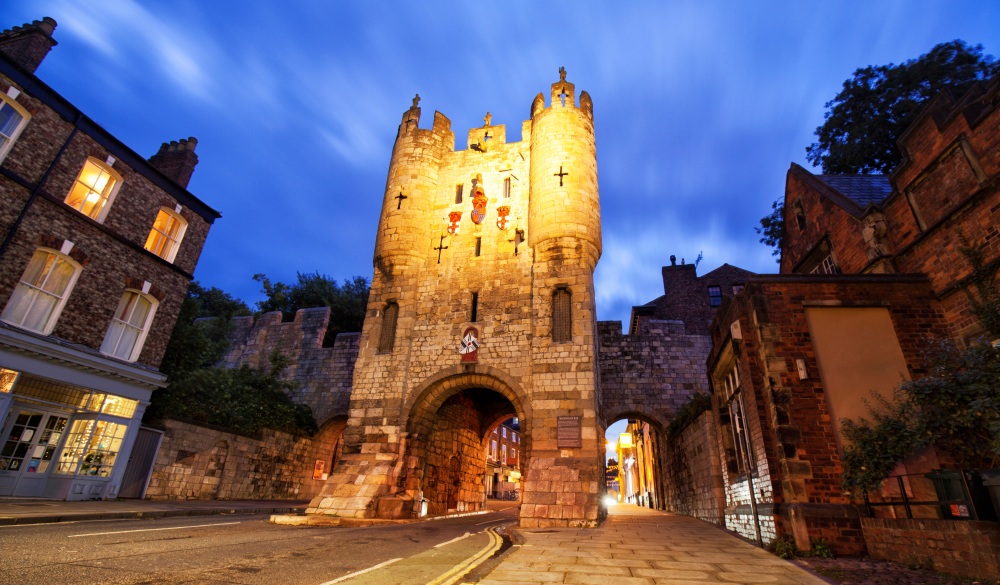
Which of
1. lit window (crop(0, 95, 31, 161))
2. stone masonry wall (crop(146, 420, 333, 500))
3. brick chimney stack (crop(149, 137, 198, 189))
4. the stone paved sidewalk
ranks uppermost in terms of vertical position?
brick chimney stack (crop(149, 137, 198, 189))

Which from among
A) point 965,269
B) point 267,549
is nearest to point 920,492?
point 965,269

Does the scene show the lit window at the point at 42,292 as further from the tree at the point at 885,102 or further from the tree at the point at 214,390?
the tree at the point at 885,102

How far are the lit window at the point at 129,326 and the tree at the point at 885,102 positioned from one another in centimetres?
2645

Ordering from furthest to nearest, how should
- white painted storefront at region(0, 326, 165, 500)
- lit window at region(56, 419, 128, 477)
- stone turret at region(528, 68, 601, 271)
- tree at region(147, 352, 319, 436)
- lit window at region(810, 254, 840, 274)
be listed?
stone turret at region(528, 68, 601, 271) < tree at region(147, 352, 319, 436) < lit window at region(810, 254, 840, 274) < lit window at region(56, 419, 128, 477) < white painted storefront at region(0, 326, 165, 500)

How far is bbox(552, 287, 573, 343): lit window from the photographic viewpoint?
1366 cm

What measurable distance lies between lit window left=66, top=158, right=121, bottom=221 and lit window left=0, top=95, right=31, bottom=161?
143cm

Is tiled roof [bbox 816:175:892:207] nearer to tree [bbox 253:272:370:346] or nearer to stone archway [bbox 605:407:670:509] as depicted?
stone archway [bbox 605:407:670:509]

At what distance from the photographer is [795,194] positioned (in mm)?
15266

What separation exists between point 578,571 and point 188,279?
48.7 ft

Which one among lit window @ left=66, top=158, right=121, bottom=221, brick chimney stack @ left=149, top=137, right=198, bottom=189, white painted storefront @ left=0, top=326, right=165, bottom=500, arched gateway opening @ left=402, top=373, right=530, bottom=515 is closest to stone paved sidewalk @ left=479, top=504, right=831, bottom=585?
arched gateway opening @ left=402, top=373, right=530, bottom=515

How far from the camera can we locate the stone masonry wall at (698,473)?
11.3 m

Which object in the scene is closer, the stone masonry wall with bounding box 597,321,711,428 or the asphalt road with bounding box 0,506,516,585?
the asphalt road with bounding box 0,506,516,585

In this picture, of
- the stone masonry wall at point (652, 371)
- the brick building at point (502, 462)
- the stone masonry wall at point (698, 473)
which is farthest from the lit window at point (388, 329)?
the brick building at point (502, 462)

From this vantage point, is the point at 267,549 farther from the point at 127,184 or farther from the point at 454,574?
the point at 127,184
